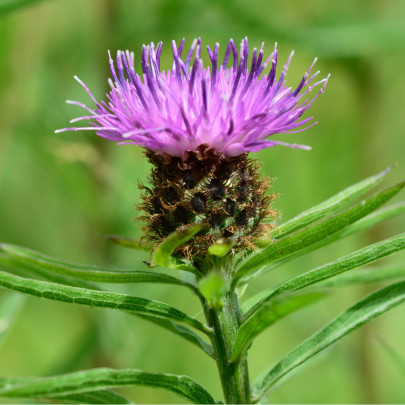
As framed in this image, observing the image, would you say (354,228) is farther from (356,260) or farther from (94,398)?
(94,398)

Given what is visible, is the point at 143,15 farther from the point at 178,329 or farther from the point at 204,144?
the point at 178,329

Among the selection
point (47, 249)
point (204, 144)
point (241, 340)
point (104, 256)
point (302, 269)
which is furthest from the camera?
point (47, 249)

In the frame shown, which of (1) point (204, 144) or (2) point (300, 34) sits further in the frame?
(2) point (300, 34)

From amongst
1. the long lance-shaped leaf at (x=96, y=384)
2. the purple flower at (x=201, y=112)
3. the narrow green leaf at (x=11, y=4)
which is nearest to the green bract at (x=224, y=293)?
the long lance-shaped leaf at (x=96, y=384)

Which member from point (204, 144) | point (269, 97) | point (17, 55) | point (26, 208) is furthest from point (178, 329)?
point (26, 208)

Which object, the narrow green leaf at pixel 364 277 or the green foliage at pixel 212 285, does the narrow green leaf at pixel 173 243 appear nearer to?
the green foliage at pixel 212 285

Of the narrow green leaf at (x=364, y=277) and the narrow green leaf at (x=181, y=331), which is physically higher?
the narrow green leaf at (x=364, y=277)

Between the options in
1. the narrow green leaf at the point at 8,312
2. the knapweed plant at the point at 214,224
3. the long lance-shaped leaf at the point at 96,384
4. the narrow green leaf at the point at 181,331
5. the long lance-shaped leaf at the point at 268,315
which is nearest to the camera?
the long lance-shaped leaf at the point at 268,315
